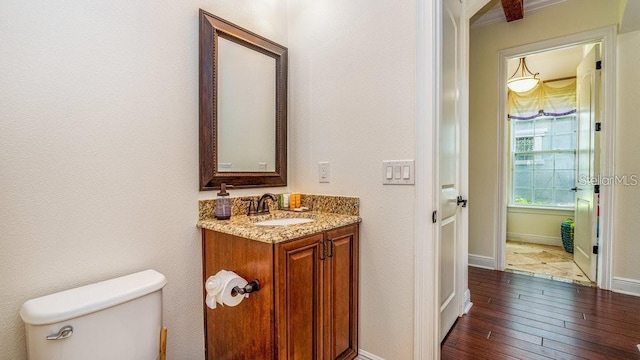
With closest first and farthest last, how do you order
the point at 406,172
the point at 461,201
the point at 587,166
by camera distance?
the point at 406,172 → the point at 461,201 → the point at 587,166

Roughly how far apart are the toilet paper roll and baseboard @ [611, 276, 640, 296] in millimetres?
3381

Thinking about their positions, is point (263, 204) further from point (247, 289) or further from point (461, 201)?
point (461, 201)

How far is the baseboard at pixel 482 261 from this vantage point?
329 centimetres

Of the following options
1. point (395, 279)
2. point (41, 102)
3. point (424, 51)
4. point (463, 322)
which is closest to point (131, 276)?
point (41, 102)

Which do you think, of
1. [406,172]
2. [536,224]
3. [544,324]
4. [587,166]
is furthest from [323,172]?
[536,224]

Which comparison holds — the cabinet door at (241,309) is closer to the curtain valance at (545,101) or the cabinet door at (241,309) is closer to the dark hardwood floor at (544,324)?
the dark hardwood floor at (544,324)

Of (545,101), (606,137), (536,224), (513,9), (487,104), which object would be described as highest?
(513,9)

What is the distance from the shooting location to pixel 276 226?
4.51ft

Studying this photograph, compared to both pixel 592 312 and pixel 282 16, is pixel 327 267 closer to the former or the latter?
pixel 282 16

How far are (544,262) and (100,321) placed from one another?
444 cm

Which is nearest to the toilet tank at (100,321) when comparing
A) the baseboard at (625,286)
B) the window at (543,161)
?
the baseboard at (625,286)

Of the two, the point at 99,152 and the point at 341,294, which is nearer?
the point at 99,152

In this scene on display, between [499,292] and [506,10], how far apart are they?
278 cm

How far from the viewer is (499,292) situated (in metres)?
2.67
